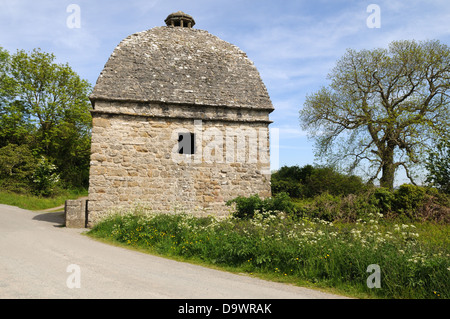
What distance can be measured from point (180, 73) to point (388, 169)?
45.3ft

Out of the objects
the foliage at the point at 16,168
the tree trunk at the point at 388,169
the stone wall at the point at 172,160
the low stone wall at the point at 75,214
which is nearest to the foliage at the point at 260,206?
the stone wall at the point at 172,160

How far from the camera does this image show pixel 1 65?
88.5 ft

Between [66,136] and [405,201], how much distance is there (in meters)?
25.4

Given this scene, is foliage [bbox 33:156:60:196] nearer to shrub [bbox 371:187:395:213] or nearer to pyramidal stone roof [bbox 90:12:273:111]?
pyramidal stone roof [bbox 90:12:273:111]

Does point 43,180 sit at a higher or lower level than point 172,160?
lower

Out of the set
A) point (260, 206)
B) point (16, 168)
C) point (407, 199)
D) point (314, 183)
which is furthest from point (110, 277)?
point (16, 168)

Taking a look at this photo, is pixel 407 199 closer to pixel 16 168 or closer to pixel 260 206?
pixel 260 206

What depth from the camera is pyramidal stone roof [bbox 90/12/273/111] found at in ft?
42.9

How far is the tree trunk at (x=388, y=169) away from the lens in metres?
18.7

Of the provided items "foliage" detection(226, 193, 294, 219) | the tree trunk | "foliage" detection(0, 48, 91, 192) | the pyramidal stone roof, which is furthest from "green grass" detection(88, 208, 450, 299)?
"foliage" detection(0, 48, 91, 192)

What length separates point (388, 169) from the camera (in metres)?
19.0

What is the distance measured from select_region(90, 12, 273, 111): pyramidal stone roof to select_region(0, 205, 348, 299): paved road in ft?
22.7
